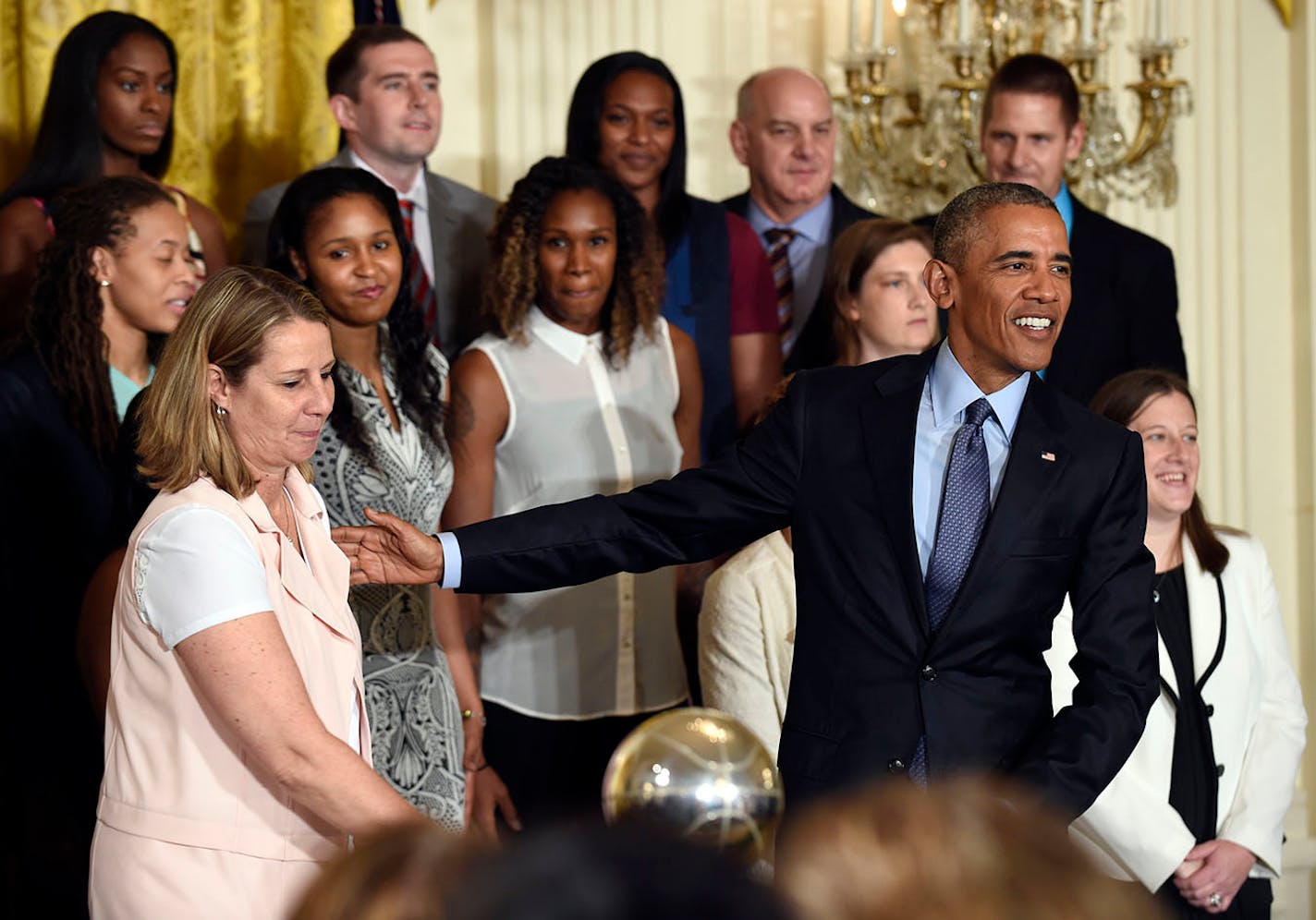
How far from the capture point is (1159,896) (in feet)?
10.3

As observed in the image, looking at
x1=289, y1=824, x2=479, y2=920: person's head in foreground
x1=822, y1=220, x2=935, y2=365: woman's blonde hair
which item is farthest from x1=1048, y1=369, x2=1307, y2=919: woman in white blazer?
x1=289, y1=824, x2=479, y2=920: person's head in foreground

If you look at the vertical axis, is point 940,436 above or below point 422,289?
below

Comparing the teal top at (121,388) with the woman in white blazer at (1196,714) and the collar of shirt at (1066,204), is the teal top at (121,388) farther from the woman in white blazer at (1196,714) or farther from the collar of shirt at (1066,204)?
the collar of shirt at (1066,204)

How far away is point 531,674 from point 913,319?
43.2 inches

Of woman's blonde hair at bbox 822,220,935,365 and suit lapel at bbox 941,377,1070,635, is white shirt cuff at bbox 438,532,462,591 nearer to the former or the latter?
suit lapel at bbox 941,377,1070,635

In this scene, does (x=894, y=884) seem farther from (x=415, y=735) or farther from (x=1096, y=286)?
(x=1096, y=286)

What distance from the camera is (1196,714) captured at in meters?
3.23

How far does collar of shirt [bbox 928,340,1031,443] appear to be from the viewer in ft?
7.83

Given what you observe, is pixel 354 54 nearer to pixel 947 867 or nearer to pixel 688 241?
pixel 688 241

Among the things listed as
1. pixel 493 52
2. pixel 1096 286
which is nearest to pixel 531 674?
pixel 1096 286

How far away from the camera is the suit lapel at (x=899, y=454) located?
229 centimetres

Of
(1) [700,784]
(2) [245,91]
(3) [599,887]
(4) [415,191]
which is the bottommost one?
(1) [700,784]

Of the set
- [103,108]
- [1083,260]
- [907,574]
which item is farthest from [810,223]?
[907,574]

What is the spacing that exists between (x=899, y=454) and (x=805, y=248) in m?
1.85
